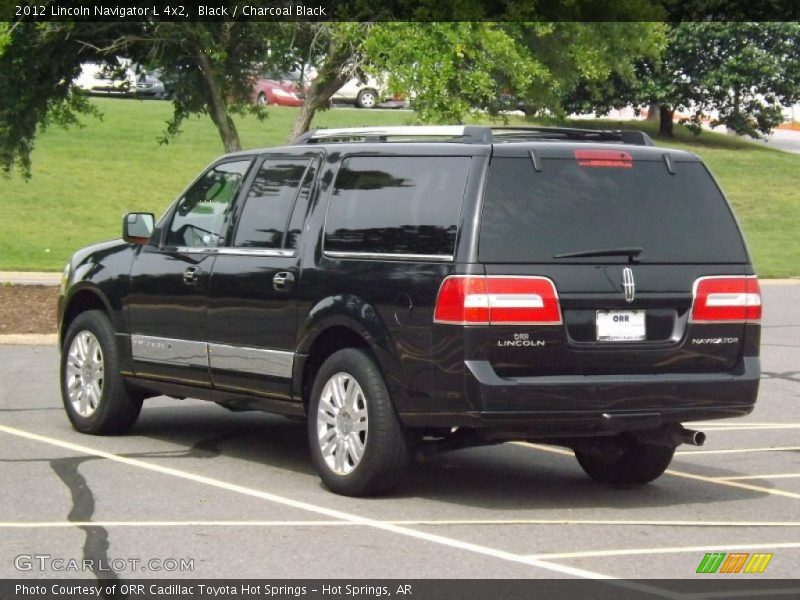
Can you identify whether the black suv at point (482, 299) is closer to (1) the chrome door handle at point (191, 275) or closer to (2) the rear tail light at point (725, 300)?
(2) the rear tail light at point (725, 300)

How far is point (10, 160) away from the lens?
2111 cm

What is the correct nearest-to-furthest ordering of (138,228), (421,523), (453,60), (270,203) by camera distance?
(421,523) → (270,203) → (138,228) → (453,60)

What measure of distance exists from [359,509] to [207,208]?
2.80 m

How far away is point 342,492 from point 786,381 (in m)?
7.00

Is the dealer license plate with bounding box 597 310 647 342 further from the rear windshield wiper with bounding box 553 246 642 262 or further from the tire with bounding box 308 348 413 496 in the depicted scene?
the tire with bounding box 308 348 413 496

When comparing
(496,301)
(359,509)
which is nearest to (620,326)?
(496,301)

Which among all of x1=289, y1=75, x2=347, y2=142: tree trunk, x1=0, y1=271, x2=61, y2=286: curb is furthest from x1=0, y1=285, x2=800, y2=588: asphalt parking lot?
x1=0, y1=271, x2=61, y2=286: curb

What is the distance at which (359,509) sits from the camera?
8109 mm

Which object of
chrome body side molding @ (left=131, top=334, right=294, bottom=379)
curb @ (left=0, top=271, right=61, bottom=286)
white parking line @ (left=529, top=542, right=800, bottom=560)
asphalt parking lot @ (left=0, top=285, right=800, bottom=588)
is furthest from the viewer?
curb @ (left=0, top=271, right=61, bottom=286)

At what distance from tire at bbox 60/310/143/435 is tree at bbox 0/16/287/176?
8.15 meters

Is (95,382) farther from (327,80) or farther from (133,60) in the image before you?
(133,60)

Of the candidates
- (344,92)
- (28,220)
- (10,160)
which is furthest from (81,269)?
(344,92)

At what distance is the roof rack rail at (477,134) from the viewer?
8.53 metres

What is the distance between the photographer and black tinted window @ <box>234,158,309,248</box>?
364 inches
